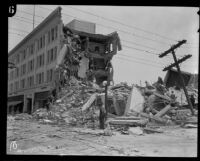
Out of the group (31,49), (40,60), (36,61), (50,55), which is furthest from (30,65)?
(50,55)

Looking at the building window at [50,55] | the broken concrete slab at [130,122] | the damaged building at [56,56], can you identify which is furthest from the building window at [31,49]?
the broken concrete slab at [130,122]

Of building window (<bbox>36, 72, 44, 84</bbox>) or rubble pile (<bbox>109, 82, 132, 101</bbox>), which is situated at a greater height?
building window (<bbox>36, 72, 44, 84</bbox>)

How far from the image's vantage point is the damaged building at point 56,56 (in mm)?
26453

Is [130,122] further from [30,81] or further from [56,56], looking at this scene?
[30,81]

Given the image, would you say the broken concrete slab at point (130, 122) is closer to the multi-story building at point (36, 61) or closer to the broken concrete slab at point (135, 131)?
the broken concrete slab at point (135, 131)

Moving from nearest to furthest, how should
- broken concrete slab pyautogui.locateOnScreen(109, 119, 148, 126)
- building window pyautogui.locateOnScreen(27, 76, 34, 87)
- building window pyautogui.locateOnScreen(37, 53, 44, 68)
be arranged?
broken concrete slab pyautogui.locateOnScreen(109, 119, 148, 126) < building window pyautogui.locateOnScreen(37, 53, 44, 68) < building window pyautogui.locateOnScreen(27, 76, 34, 87)

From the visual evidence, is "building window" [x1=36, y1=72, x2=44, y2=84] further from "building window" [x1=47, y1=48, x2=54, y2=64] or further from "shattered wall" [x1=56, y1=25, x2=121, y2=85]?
"shattered wall" [x1=56, y1=25, x2=121, y2=85]

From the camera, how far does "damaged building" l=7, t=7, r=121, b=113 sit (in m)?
26.5

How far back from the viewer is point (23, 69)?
30.1m

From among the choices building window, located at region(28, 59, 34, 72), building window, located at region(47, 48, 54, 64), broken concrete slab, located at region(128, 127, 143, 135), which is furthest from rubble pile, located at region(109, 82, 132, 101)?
building window, located at region(28, 59, 34, 72)

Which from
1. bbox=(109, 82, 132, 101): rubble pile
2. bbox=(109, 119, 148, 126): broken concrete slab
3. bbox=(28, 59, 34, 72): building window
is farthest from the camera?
bbox=(28, 59, 34, 72): building window

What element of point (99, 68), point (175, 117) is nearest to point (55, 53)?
point (99, 68)

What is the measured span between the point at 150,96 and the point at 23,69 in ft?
51.3
